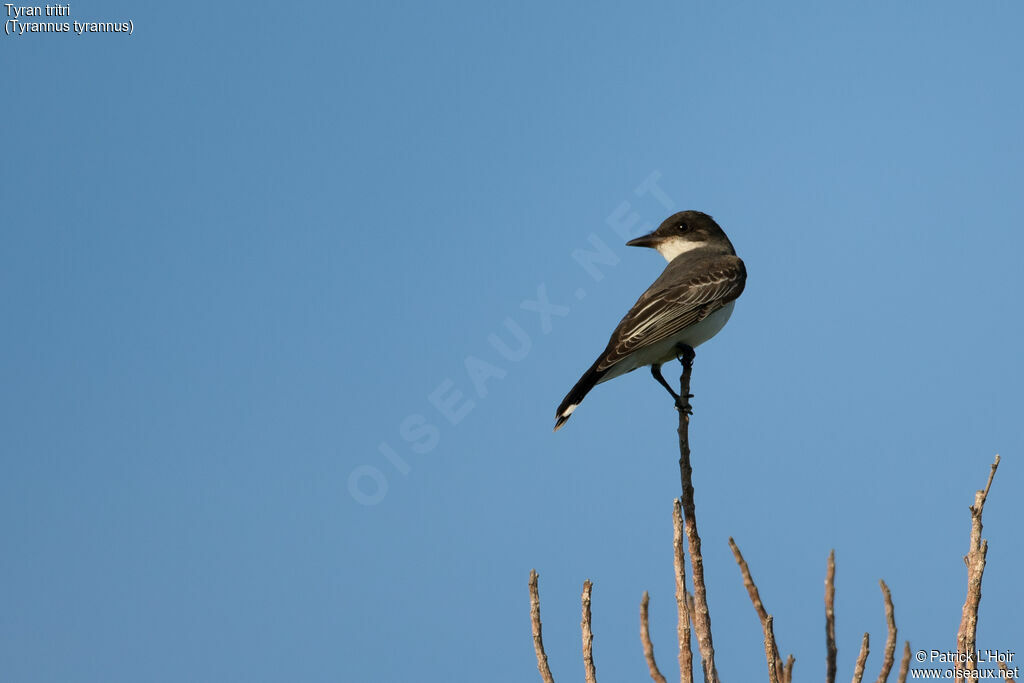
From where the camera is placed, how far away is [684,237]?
14.5m

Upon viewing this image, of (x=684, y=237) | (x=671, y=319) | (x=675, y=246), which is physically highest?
(x=684, y=237)

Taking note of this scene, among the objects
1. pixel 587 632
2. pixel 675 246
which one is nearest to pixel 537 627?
pixel 587 632

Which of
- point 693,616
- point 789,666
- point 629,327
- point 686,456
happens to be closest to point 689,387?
point 629,327

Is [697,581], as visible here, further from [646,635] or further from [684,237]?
[684,237]

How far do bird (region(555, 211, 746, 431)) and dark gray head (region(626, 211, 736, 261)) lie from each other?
62 centimetres

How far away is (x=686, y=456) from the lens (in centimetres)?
796

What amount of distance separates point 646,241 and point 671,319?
332cm

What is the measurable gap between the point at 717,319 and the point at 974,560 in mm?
6698

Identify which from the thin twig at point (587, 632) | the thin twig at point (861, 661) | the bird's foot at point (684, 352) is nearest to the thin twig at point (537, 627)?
the thin twig at point (587, 632)

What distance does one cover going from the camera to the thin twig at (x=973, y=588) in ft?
18.8

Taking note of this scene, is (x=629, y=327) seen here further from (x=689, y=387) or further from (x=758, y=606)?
(x=758, y=606)

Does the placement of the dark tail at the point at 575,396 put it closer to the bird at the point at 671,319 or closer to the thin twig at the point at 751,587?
the bird at the point at 671,319

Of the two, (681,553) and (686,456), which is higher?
(686,456)

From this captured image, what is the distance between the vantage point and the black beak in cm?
1466
